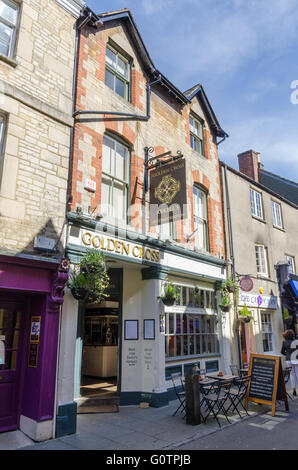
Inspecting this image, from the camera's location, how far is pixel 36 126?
6.74 m

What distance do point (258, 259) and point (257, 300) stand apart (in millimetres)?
2020

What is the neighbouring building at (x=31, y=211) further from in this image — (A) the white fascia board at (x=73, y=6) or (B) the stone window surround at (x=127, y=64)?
(B) the stone window surround at (x=127, y=64)

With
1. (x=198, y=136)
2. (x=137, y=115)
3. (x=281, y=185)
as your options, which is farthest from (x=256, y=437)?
(x=281, y=185)

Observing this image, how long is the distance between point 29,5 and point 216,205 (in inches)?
327

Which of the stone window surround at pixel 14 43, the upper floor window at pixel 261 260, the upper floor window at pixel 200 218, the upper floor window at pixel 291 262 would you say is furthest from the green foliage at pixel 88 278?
the upper floor window at pixel 291 262

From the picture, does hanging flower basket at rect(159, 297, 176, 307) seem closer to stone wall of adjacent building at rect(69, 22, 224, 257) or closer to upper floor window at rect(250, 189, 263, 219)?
stone wall of adjacent building at rect(69, 22, 224, 257)

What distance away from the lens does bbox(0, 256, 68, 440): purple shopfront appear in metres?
5.70

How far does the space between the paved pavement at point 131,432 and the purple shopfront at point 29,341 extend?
337mm

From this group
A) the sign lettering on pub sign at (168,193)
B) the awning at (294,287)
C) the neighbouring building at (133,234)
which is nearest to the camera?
the neighbouring building at (133,234)

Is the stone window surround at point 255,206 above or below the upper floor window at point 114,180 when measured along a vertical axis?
above

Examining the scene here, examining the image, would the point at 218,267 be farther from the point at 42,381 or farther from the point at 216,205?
the point at 42,381

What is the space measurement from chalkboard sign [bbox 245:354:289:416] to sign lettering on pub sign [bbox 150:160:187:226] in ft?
13.4

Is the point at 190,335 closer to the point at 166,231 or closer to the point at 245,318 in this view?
the point at 245,318

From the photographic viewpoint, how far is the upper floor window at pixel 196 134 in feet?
40.4
